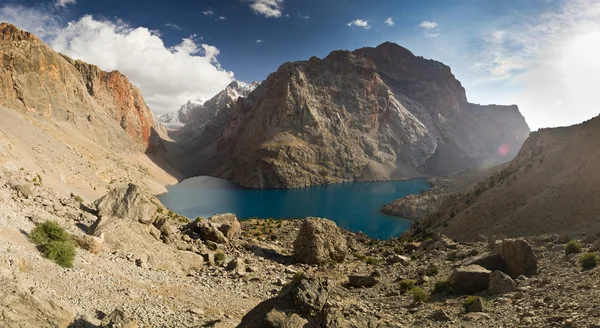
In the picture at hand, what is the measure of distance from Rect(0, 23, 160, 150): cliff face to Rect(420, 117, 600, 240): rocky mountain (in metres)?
108

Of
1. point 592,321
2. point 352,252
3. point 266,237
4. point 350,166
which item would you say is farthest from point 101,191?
point 350,166

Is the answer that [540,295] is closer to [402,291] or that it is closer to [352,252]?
[402,291]

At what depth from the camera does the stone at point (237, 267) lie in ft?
69.1

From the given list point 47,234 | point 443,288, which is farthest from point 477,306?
point 47,234

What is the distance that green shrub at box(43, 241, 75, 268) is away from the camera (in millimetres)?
13680

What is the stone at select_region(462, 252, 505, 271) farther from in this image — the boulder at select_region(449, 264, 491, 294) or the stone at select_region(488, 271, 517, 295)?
the stone at select_region(488, 271, 517, 295)

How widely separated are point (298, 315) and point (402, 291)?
37.5 ft

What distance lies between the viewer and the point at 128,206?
76.0 feet

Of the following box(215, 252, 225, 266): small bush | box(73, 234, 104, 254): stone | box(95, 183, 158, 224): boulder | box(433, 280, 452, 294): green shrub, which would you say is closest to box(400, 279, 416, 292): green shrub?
box(433, 280, 452, 294): green shrub

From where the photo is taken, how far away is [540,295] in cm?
1415

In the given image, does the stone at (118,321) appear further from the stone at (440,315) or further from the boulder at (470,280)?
the boulder at (470,280)

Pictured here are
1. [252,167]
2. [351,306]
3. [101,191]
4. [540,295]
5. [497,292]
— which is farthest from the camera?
[252,167]

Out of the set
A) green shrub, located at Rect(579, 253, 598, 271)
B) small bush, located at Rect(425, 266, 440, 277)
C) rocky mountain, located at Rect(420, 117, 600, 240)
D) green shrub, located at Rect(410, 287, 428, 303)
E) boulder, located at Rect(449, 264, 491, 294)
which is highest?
rocky mountain, located at Rect(420, 117, 600, 240)

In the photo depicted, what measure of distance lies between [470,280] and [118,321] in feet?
51.4
